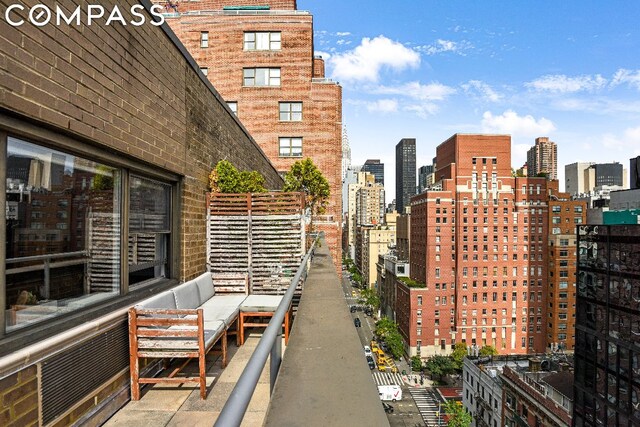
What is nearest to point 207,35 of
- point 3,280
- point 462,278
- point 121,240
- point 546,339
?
point 121,240

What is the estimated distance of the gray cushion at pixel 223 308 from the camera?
4.43m

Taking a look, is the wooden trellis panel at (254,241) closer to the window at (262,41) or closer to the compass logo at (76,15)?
the compass logo at (76,15)

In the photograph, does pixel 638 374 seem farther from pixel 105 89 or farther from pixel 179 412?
pixel 105 89

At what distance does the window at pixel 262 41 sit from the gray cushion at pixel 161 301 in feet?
65.5

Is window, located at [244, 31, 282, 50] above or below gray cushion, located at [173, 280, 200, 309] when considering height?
above

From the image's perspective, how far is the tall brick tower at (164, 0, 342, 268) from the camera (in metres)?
21.0

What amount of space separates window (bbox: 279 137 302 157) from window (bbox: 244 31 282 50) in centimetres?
538

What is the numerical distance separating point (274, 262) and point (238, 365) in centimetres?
224

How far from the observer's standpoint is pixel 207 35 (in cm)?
2162

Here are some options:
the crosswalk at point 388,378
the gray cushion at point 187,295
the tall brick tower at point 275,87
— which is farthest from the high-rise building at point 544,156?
the gray cushion at point 187,295

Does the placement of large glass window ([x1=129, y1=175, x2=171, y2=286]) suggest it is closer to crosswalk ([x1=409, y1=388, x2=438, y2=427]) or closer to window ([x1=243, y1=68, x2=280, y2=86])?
window ([x1=243, y1=68, x2=280, y2=86])

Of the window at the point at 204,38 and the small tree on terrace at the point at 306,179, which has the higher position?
the window at the point at 204,38

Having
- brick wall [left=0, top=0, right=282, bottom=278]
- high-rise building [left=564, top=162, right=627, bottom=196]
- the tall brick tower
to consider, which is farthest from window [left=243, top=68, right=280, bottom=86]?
high-rise building [left=564, top=162, right=627, bottom=196]

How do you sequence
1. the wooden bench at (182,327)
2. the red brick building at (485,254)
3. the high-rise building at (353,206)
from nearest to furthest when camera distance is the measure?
the wooden bench at (182,327) < the red brick building at (485,254) < the high-rise building at (353,206)
